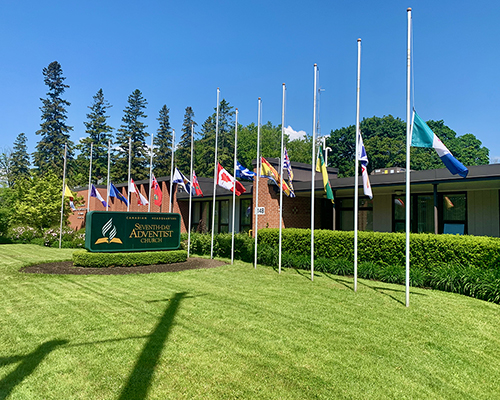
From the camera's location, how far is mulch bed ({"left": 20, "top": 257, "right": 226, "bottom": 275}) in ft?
40.3

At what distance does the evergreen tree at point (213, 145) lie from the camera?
173ft

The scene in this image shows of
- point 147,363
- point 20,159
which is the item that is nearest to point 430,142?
point 147,363

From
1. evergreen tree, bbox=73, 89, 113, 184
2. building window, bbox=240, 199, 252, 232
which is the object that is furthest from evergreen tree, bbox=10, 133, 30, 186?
building window, bbox=240, 199, 252, 232

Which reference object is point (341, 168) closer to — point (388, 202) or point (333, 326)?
point (388, 202)

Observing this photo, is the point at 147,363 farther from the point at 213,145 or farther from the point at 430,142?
the point at 213,145

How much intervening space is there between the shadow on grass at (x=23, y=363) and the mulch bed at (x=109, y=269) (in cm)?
711

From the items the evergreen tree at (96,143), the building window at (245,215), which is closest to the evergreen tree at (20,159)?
the evergreen tree at (96,143)

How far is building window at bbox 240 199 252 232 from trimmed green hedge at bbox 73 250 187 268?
5583 mm

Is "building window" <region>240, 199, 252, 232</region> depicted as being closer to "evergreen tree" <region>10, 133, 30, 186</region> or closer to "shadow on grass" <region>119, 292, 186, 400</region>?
"shadow on grass" <region>119, 292, 186, 400</region>

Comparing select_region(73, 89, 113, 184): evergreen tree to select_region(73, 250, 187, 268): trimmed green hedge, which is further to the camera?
select_region(73, 89, 113, 184): evergreen tree

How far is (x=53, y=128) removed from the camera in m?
53.8

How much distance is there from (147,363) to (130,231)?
A: 10.5 meters

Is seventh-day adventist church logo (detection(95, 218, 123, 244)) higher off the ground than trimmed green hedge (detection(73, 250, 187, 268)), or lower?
higher

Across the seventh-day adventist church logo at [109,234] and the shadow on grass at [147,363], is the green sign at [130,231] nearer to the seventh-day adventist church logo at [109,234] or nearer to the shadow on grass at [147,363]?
the seventh-day adventist church logo at [109,234]
